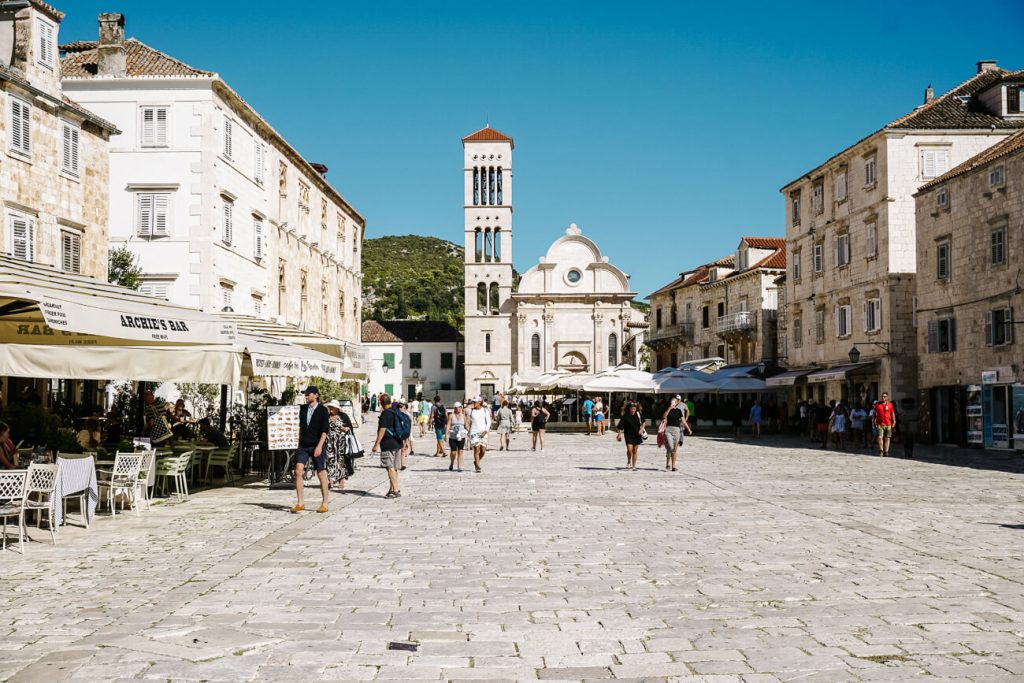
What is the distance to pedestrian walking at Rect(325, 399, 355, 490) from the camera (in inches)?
678

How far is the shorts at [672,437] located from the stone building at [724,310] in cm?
3443

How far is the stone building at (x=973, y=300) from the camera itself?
29.4 meters

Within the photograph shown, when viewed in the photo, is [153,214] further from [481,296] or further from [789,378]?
[481,296]

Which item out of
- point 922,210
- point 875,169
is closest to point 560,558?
point 922,210

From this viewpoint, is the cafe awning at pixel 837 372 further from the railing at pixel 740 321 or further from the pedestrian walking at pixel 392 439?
the pedestrian walking at pixel 392 439

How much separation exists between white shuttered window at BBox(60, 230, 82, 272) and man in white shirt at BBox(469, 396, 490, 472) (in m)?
10.0

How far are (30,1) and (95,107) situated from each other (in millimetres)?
9383

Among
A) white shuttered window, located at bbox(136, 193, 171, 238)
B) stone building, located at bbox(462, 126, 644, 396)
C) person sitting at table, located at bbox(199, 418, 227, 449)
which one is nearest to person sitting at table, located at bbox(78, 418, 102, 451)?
person sitting at table, located at bbox(199, 418, 227, 449)

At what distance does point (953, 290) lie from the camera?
32.9 metres

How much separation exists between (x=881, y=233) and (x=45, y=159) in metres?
28.8

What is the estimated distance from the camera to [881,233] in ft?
127

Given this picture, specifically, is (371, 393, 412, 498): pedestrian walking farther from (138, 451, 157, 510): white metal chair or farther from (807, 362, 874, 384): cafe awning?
(807, 362, 874, 384): cafe awning

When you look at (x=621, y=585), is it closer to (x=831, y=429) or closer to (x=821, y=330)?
(x=831, y=429)

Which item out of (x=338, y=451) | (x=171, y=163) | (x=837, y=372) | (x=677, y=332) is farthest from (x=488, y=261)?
(x=338, y=451)
